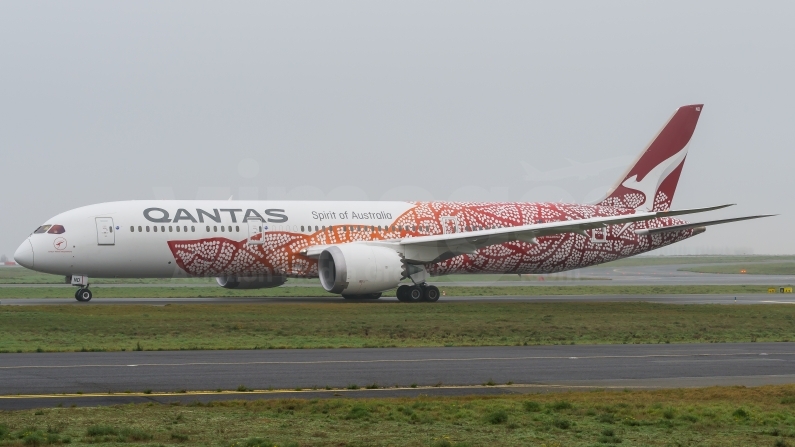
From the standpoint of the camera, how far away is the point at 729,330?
28062 mm

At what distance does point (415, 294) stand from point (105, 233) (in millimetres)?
11503

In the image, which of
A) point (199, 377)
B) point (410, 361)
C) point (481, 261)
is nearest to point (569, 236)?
point (481, 261)

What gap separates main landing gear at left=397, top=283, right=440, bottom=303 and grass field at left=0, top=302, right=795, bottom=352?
9.44 feet

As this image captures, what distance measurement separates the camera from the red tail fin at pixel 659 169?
44000 millimetres

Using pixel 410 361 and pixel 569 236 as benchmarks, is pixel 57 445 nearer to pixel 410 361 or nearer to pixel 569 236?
pixel 410 361

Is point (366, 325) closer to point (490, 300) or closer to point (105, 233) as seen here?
point (105, 233)

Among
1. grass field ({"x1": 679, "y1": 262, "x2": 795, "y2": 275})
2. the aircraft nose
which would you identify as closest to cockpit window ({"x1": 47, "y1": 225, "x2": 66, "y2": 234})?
the aircraft nose

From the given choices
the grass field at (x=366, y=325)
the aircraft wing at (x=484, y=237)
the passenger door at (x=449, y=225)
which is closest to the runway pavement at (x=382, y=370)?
the grass field at (x=366, y=325)

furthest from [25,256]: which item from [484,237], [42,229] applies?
[484,237]

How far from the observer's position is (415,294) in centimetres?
3806

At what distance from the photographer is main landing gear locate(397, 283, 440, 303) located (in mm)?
38062

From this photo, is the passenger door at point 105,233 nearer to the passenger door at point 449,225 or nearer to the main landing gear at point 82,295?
the main landing gear at point 82,295

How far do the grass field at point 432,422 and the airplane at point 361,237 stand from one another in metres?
22.2

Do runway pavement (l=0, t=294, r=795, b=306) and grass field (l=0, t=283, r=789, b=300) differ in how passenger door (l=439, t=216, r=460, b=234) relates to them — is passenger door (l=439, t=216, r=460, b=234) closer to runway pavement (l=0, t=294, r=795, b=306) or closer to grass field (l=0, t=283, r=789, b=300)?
runway pavement (l=0, t=294, r=795, b=306)
